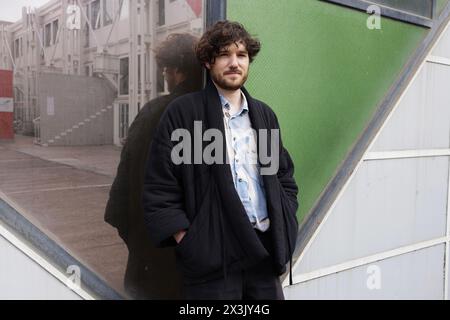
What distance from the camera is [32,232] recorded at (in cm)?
177

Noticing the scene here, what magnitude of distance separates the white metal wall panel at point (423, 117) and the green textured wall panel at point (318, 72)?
0.70 ft

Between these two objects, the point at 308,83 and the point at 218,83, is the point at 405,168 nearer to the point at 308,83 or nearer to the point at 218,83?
the point at 308,83

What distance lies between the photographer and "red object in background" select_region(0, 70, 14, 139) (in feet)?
5.58

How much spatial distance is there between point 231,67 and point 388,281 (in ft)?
7.06

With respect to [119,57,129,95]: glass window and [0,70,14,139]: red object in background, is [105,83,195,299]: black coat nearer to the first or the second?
[119,57,129,95]: glass window

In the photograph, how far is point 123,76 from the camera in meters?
1.95

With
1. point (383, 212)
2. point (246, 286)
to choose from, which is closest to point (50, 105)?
point (246, 286)

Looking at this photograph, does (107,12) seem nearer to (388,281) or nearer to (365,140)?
(365,140)

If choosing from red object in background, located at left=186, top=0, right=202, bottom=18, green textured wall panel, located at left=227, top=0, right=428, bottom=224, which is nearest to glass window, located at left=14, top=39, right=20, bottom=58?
red object in background, located at left=186, top=0, right=202, bottom=18

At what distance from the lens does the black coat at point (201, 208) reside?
163cm

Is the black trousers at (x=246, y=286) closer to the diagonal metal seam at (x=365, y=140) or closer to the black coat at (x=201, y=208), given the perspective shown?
the black coat at (x=201, y=208)

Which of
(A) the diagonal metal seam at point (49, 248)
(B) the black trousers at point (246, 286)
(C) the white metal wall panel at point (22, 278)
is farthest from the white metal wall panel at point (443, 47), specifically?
(C) the white metal wall panel at point (22, 278)
